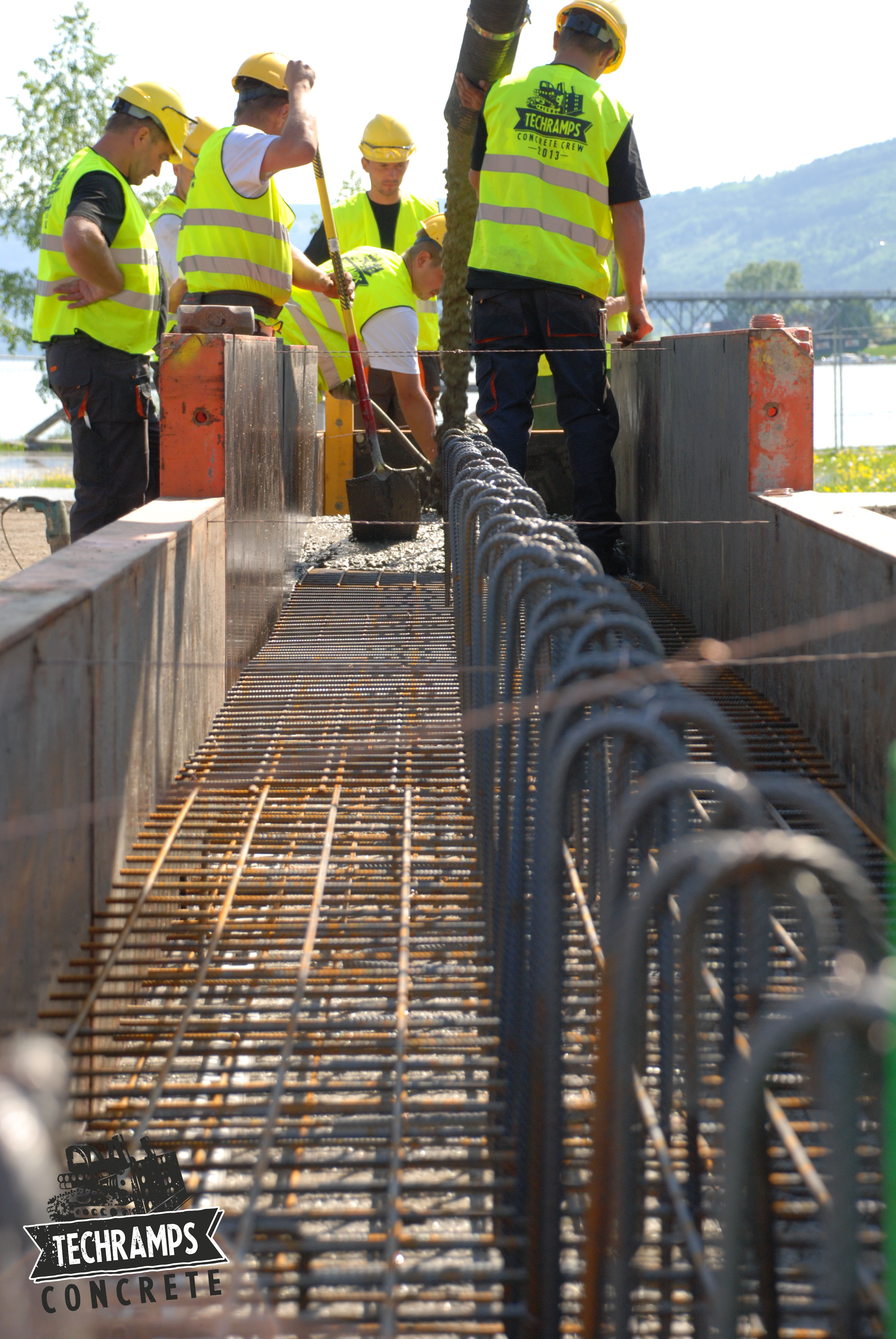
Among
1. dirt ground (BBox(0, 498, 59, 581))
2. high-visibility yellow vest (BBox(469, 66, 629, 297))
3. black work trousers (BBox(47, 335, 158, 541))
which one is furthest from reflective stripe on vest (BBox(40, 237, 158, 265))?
dirt ground (BBox(0, 498, 59, 581))

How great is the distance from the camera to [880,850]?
4.10m

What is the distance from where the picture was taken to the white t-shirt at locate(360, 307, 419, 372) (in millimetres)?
9875

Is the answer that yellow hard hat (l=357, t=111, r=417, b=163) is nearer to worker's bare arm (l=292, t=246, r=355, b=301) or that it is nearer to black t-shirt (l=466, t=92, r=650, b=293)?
worker's bare arm (l=292, t=246, r=355, b=301)

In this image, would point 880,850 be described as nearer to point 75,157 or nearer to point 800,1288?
point 800,1288

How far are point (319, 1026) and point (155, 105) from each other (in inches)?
213

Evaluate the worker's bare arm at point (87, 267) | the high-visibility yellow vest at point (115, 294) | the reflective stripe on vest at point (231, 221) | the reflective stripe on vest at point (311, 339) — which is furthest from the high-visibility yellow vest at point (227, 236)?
the reflective stripe on vest at point (311, 339)

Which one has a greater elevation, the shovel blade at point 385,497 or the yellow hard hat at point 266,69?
the yellow hard hat at point 266,69

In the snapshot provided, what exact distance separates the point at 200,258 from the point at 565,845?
242 inches

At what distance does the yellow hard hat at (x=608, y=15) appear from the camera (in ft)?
22.9

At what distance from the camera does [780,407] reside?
18.9ft

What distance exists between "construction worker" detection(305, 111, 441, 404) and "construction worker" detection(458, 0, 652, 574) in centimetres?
398

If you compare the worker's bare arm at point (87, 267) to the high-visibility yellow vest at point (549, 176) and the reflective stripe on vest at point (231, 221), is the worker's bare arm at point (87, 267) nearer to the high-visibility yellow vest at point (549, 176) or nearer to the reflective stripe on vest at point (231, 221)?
the reflective stripe on vest at point (231, 221)

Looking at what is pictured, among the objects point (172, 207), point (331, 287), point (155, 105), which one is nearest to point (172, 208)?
point (172, 207)

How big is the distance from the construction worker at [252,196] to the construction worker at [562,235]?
100 centimetres
